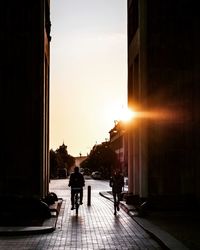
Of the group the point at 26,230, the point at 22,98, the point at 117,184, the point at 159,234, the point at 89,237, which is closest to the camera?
the point at 159,234

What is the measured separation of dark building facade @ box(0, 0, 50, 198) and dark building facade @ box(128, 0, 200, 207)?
350 centimetres

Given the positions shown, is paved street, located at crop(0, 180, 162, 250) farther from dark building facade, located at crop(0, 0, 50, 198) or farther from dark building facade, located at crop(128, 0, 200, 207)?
dark building facade, located at crop(128, 0, 200, 207)

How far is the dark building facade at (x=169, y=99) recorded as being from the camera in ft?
74.6

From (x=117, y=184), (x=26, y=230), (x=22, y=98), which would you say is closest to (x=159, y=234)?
(x=26, y=230)

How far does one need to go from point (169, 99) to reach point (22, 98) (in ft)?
16.4

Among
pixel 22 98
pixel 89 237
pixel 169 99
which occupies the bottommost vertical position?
pixel 89 237

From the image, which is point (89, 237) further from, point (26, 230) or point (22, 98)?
point (22, 98)

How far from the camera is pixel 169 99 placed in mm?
22938

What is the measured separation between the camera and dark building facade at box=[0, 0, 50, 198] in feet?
70.7

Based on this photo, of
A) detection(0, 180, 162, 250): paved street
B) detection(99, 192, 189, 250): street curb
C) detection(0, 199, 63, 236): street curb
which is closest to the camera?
detection(99, 192, 189, 250): street curb

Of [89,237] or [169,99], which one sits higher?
[169,99]

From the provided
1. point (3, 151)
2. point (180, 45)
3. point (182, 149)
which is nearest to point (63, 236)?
point (3, 151)

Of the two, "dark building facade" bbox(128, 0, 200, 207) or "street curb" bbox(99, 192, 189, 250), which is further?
"dark building facade" bbox(128, 0, 200, 207)

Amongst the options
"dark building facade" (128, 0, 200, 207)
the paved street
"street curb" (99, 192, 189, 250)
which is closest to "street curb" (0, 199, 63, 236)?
the paved street
